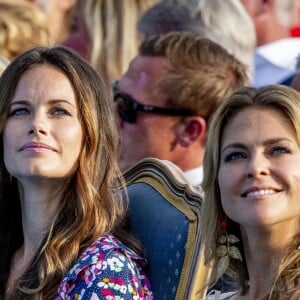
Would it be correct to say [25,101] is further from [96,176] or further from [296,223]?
[296,223]

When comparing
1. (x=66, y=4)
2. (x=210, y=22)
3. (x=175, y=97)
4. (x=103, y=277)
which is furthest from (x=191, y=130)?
(x=66, y=4)

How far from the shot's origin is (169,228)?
13.0ft

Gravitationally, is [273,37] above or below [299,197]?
above

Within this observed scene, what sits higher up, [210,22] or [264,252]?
[210,22]

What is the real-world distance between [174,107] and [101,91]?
1.11 m

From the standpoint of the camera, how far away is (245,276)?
353 centimetres

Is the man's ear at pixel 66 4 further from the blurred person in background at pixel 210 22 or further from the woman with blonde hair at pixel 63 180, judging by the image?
the woman with blonde hair at pixel 63 180

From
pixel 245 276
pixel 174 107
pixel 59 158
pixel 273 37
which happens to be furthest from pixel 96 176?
pixel 273 37

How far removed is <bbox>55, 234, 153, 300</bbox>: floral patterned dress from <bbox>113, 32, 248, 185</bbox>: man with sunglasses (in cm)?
119

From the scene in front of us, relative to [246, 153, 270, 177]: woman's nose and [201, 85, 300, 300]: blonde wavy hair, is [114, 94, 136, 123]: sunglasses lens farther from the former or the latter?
[246, 153, 270, 177]: woman's nose

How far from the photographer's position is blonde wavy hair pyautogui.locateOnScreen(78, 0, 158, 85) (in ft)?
22.3

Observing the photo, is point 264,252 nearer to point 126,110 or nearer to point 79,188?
point 79,188

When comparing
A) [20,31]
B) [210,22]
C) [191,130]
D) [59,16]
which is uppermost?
[59,16]

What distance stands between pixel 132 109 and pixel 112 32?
1792 millimetres
